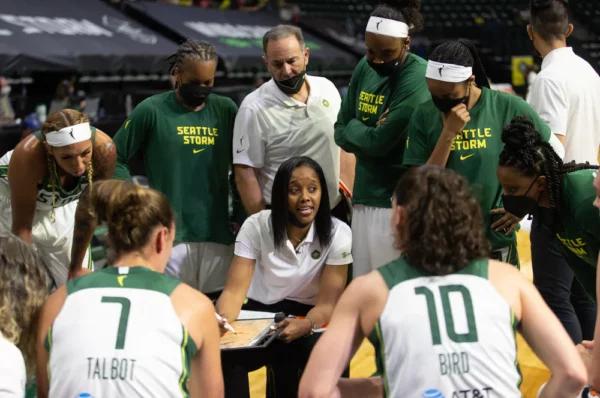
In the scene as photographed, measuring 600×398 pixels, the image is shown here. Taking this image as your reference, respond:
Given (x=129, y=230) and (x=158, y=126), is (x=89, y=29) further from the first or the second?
(x=129, y=230)

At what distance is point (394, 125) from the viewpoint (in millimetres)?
3773

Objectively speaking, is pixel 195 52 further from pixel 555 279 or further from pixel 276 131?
pixel 555 279

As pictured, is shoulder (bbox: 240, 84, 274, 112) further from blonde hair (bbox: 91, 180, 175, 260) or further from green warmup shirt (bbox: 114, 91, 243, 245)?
blonde hair (bbox: 91, 180, 175, 260)

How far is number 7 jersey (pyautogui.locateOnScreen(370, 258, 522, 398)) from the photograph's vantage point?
2180 millimetres

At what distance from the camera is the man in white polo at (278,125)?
13.4 ft

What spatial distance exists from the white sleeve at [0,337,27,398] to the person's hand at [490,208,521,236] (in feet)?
6.23

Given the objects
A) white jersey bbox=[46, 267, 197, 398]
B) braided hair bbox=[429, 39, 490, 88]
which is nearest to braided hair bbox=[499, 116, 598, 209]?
braided hair bbox=[429, 39, 490, 88]

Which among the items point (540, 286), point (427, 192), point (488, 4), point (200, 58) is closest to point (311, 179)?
point (200, 58)

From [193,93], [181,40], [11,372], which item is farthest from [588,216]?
[181,40]

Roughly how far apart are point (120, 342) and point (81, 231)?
4.72 feet

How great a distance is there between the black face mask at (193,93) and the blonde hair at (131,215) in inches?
67.6

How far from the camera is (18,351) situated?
2.37 metres

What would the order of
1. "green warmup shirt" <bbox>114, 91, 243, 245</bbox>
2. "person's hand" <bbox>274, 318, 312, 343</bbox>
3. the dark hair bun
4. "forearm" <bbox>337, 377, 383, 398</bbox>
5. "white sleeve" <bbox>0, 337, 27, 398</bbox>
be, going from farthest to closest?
"green warmup shirt" <bbox>114, 91, 243, 245</bbox> < "person's hand" <bbox>274, 318, 312, 343</bbox> < the dark hair bun < "forearm" <bbox>337, 377, 383, 398</bbox> < "white sleeve" <bbox>0, 337, 27, 398</bbox>

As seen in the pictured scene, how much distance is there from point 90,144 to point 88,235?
0.39 metres
